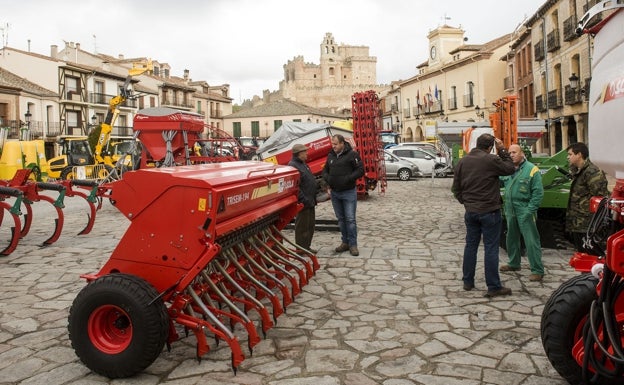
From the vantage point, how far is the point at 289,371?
4.08m

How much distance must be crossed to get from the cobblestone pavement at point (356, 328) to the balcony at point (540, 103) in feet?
86.2

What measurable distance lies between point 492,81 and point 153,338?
4333 cm

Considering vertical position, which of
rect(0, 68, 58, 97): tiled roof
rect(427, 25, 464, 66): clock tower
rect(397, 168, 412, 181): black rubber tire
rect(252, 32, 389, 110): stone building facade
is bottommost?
rect(397, 168, 412, 181): black rubber tire

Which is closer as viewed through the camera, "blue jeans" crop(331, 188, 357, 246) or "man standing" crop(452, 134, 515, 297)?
"man standing" crop(452, 134, 515, 297)

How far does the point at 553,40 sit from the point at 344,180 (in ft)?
85.3

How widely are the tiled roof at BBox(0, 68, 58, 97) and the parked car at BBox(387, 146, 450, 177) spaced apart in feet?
90.4

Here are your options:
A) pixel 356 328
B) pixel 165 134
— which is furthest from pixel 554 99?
pixel 356 328

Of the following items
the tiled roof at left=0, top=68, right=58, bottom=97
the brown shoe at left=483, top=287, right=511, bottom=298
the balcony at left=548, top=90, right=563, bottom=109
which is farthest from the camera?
the tiled roof at left=0, top=68, right=58, bottom=97

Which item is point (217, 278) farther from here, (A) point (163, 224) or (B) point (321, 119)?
(B) point (321, 119)

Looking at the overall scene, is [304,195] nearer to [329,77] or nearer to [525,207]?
[525,207]

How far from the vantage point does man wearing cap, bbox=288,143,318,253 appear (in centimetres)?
730

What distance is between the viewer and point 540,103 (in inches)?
1275

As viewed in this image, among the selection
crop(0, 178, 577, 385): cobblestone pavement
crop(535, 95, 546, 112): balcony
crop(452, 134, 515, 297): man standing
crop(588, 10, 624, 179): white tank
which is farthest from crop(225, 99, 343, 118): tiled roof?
crop(588, 10, 624, 179): white tank

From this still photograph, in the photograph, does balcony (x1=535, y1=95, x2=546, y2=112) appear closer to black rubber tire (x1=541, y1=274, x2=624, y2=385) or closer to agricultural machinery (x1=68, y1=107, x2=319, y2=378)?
black rubber tire (x1=541, y1=274, x2=624, y2=385)
